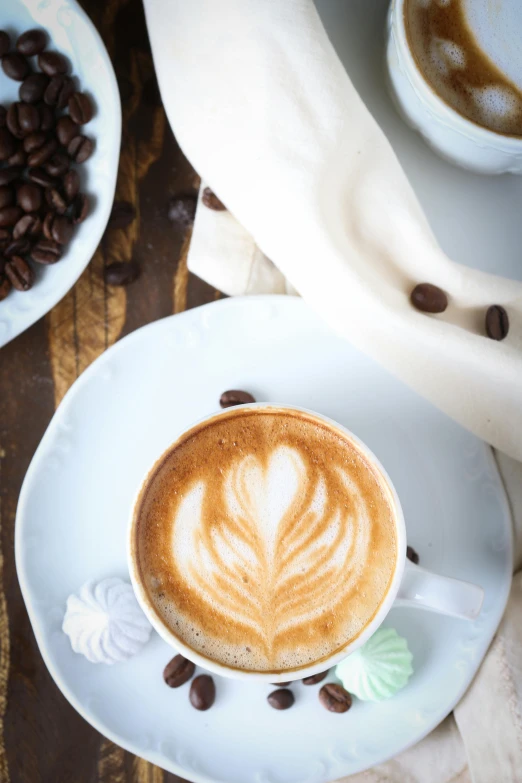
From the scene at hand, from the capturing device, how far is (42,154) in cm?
111

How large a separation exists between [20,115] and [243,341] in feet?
1.73

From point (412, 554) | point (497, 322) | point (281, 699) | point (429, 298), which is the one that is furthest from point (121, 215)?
point (281, 699)

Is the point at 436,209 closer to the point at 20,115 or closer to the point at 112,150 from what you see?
the point at 112,150

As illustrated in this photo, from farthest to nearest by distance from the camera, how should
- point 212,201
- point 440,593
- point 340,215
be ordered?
point 212,201, point 340,215, point 440,593

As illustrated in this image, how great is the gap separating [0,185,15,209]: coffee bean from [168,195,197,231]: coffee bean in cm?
27

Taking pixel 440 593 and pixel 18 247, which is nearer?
pixel 440 593

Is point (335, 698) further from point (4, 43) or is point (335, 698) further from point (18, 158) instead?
point (4, 43)

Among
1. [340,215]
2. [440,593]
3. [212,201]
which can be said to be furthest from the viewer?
[212,201]

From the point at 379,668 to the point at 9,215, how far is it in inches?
37.7

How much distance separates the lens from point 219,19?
1.00m

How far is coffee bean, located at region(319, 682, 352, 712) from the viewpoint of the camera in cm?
110

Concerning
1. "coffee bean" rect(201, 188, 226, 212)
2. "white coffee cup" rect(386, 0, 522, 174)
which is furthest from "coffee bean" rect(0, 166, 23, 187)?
"white coffee cup" rect(386, 0, 522, 174)

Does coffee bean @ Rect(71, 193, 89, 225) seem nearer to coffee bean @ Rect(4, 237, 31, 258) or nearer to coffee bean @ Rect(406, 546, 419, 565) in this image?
coffee bean @ Rect(4, 237, 31, 258)

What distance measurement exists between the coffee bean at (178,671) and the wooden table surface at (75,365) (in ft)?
0.82
